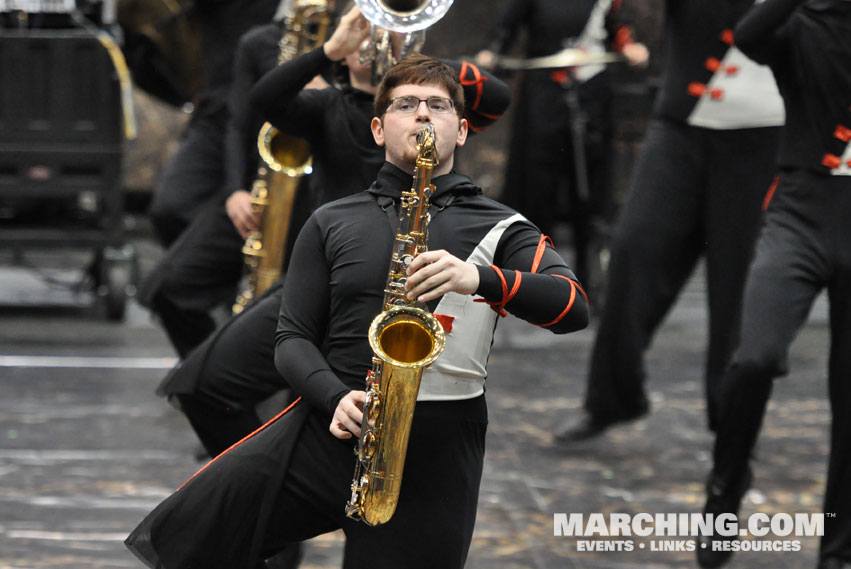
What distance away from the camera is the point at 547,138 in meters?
8.45

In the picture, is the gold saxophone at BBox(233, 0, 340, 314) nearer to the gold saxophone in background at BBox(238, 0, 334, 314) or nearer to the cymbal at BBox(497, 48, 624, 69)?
the gold saxophone in background at BBox(238, 0, 334, 314)

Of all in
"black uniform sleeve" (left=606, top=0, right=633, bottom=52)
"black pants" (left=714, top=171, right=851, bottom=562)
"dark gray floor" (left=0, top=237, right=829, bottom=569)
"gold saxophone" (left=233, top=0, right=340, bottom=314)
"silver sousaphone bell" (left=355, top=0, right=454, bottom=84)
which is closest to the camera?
"silver sousaphone bell" (left=355, top=0, right=454, bottom=84)

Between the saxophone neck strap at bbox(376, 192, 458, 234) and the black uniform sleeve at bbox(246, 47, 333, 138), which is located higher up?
the saxophone neck strap at bbox(376, 192, 458, 234)

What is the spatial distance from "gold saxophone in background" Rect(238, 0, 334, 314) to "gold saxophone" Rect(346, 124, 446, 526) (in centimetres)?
170

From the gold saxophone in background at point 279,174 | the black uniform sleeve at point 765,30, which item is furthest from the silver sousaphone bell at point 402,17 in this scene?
the black uniform sleeve at point 765,30

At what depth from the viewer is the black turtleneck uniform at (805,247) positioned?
4.17m

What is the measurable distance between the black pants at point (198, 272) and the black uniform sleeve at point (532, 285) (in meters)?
2.63

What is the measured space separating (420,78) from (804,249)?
1.66 m

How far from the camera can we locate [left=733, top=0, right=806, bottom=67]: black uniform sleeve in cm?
424

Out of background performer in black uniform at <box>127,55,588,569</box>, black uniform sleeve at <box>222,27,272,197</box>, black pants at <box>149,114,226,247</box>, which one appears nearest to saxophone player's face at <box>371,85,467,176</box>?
background performer in black uniform at <box>127,55,588,569</box>

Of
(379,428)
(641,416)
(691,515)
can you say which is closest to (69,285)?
(641,416)

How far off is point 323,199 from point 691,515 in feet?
5.74

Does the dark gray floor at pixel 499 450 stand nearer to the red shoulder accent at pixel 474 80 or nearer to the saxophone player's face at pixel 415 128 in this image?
the red shoulder accent at pixel 474 80

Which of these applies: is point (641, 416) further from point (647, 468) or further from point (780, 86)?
point (780, 86)
